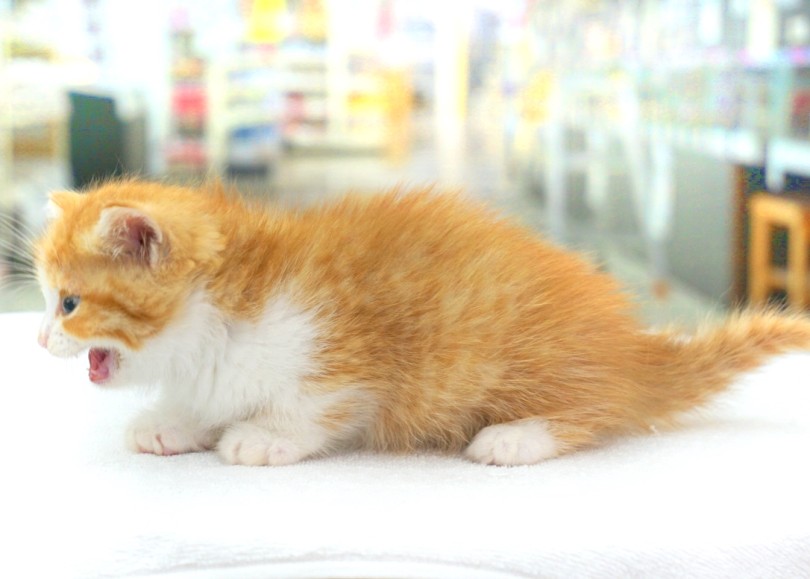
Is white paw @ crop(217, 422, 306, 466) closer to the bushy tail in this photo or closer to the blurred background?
the bushy tail

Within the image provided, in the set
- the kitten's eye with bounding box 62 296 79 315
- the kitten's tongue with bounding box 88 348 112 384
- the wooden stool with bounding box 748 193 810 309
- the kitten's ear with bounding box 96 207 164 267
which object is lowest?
the wooden stool with bounding box 748 193 810 309

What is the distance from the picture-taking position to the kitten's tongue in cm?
72

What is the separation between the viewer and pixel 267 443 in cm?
72

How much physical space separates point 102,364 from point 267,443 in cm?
15

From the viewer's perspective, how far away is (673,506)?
650 mm

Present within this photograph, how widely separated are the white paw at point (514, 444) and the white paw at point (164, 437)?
0.23 meters

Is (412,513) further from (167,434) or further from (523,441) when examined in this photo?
(167,434)

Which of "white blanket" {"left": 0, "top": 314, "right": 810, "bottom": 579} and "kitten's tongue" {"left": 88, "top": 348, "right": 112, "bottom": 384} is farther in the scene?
"kitten's tongue" {"left": 88, "top": 348, "right": 112, "bottom": 384}

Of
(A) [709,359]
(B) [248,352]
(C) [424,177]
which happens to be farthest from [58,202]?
(C) [424,177]

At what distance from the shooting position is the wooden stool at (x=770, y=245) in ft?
6.53

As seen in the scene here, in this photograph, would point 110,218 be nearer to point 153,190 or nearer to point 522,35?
point 153,190

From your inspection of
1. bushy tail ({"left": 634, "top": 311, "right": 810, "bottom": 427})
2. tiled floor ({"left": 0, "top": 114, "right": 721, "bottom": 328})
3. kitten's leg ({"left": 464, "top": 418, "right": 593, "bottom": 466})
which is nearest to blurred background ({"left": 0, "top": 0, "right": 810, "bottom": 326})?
tiled floor ({"left": 0, "top": 114, "right": 721, "bottom": 328})

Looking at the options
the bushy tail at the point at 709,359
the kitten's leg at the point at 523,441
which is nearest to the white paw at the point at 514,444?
the kitten's leg at the point at 523,441

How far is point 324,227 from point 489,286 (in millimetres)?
149
